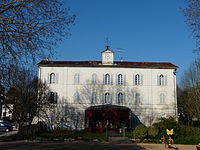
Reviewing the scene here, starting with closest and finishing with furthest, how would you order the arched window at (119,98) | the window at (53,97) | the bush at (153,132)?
the bush at (153,132) → the window at (53,97) → the arched window at (119,98)

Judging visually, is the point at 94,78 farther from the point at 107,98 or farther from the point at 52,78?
the point at 52,78

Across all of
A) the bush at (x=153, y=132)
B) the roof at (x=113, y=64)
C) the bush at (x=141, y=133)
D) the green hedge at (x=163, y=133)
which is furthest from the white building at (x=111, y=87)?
the bush at (x=153, y=132)

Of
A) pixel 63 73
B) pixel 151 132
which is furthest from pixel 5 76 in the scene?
pixel 63 73

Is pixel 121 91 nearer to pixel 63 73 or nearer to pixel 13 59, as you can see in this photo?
pixel 63 73

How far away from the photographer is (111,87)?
38.2 metres

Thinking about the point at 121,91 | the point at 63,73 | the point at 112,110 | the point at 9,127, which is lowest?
the point at 9,127

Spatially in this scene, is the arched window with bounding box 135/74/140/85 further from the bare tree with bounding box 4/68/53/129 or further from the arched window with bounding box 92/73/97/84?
the bare tree with bounding box 4/68/53/129

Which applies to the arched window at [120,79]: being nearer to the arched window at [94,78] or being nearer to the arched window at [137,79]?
the arched window at [137,79]

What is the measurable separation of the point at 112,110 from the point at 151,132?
13629 mm

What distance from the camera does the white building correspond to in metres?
37.6

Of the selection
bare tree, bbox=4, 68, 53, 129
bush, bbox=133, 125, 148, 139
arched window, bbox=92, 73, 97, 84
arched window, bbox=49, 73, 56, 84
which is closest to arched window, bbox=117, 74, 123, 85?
arched window, bbox=92, 73, 97, 84

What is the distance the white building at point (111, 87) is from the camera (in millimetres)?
37625

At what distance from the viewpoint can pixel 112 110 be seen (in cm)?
3438

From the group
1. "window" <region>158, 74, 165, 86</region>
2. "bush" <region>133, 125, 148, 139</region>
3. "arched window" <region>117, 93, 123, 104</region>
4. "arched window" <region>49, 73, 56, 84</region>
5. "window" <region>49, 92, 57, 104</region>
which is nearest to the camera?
"bush" <region>133, 125, 148, 139</region>
